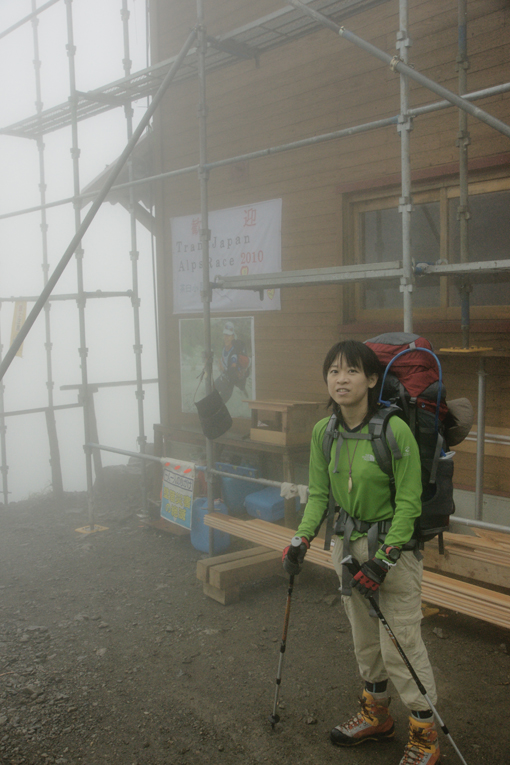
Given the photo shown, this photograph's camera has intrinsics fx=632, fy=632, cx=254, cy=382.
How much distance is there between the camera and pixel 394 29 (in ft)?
18.9

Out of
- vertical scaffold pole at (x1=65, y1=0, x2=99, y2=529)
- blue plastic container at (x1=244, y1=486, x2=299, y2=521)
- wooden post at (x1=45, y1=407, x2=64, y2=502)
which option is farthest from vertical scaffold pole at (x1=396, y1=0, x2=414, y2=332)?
wooden post at (x1=45, y1=407, x2=64, y2=502)

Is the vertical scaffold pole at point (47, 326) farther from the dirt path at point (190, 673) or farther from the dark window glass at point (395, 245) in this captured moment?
the dark window glass at point (395, 245)

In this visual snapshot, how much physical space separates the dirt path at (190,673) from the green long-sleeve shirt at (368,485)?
121cm

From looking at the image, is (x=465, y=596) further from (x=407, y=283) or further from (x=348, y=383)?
(x=407, y=283)

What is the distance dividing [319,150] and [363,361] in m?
4.21

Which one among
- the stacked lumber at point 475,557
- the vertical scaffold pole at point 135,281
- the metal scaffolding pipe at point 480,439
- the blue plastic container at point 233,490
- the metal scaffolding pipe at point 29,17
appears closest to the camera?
the stacked lumber at point 475,557

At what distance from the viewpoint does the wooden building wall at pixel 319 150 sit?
5.22 meters

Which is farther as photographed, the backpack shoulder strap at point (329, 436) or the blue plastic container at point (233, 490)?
the blue plastic container at point (233, 490)

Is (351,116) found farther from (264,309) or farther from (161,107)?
(161,107)

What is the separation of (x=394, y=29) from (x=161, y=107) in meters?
3.48

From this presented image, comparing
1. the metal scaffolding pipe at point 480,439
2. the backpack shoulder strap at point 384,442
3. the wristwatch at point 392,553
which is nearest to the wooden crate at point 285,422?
the metal scaffolding pipe at point 480,439

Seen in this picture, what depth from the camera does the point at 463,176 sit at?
4.95m

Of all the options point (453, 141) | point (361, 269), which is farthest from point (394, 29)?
point (361, 269)

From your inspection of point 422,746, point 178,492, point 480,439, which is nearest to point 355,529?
point 422,746
